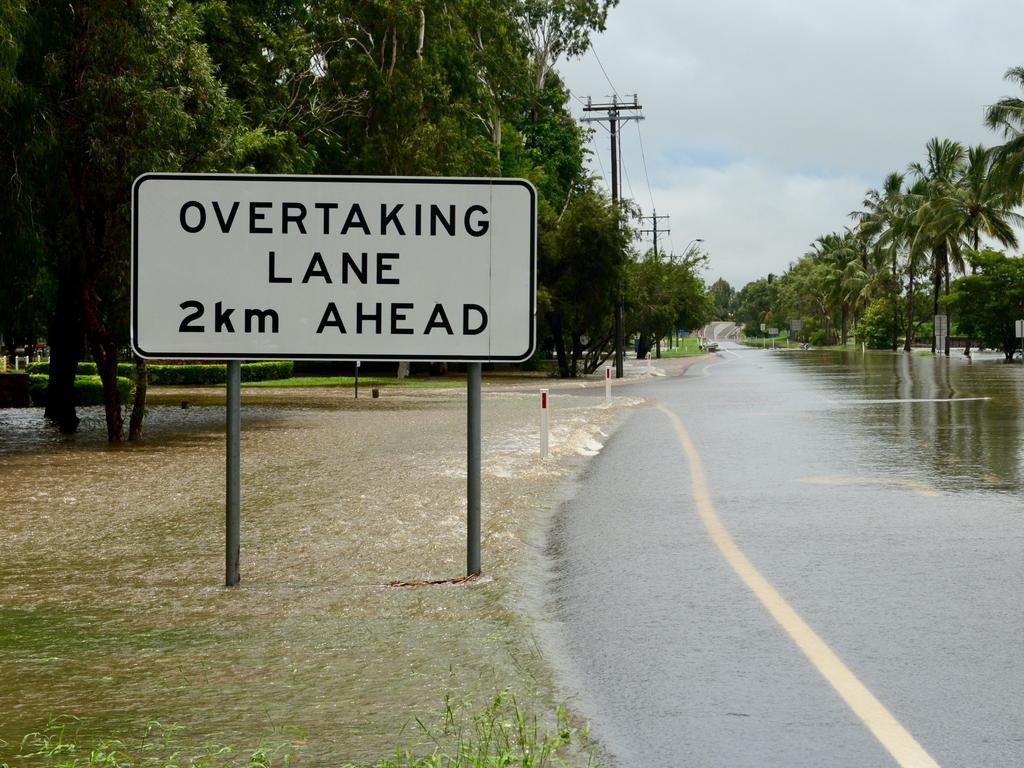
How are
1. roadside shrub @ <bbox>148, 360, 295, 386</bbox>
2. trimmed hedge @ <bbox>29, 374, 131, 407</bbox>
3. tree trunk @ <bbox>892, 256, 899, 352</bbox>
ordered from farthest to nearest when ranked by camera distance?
tree trunk @ <bbox>892, 256, 899, 352</bbox> → roadside shrub @ <bbox>148, 360, 295, 386</bbox> → trimmed hedge @ <bbox>29, 374, 131, 407</bbox>

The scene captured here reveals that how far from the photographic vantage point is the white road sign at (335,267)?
745 centimetres

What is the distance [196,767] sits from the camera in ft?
13.8

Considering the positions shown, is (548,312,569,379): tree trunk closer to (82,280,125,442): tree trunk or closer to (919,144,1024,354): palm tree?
(82,280,125,442): tree trunk

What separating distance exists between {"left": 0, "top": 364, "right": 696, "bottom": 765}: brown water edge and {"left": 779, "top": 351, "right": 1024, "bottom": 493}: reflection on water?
392cm

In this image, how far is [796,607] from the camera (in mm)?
6887

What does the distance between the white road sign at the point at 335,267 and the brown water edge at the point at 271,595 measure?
1485mm

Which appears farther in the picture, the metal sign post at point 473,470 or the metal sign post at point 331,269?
the metal sign post at point 473,470

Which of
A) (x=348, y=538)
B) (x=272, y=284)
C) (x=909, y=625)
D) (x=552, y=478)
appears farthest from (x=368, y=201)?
(x=552, y=478)

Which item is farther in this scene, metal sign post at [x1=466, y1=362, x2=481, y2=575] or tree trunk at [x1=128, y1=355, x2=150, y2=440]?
tree trunk at [x1=128, y1=355, x2=150, y2=440]

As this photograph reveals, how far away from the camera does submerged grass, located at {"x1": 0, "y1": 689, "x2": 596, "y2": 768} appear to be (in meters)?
4.25

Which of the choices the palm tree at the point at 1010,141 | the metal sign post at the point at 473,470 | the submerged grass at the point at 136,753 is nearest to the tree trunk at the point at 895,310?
the palm tree at the point at 1010,141

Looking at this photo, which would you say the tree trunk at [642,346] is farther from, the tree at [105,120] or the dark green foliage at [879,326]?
the tree at [105,120]

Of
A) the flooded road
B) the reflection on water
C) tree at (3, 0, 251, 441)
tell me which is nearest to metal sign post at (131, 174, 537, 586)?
the flooded road

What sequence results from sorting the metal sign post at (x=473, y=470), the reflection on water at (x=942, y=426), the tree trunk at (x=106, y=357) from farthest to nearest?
1. the tree trunk at (x=106, y=357)
2. the reflection on water at (x=942, y=426)
3. the metal sign post at (x=473, y=470)
